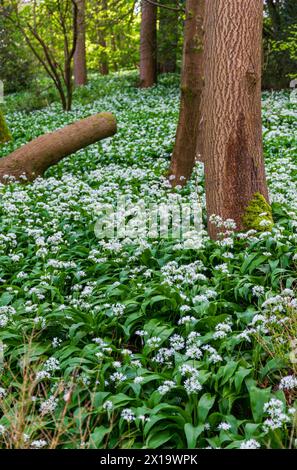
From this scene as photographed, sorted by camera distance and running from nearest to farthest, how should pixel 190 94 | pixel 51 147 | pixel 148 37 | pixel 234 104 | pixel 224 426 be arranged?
pixel 224 426, pixel 234 104, pixel 190 94, pixel 51 147, pixel 148 37

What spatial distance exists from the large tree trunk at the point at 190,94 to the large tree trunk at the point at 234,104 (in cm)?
251

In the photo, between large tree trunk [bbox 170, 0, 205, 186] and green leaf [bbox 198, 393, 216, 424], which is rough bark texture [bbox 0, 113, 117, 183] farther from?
green leaf [bbox 198, 393, 216, 424]

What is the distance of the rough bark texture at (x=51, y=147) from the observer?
377 inches

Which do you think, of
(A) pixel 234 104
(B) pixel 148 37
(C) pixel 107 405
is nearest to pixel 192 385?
(C) pixel 107 405

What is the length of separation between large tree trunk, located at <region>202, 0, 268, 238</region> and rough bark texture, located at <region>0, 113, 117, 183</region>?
4495 mm

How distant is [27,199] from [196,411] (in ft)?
17.3

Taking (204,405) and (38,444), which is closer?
(38,444)

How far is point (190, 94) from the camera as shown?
862 cm

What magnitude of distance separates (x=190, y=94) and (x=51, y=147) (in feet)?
9.29

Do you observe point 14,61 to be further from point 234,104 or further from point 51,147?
point 234,104

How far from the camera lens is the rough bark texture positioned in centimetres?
959

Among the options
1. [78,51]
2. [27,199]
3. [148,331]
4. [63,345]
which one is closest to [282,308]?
[148,331]

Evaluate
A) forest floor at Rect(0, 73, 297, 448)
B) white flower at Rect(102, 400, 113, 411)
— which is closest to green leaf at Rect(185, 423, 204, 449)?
forest floor at Rect(0, 73, 297, 448)

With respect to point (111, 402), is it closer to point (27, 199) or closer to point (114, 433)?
point (114, 433)
